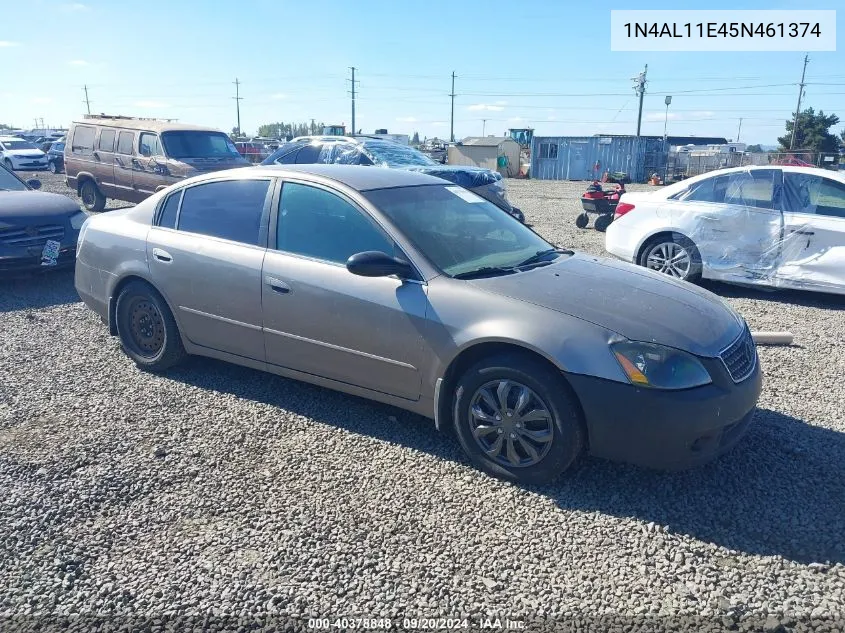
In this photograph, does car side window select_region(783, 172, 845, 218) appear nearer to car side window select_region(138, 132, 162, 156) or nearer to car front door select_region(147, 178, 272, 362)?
car front door select_region(147, 178, 272, 362)

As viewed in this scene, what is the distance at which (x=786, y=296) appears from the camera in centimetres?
764

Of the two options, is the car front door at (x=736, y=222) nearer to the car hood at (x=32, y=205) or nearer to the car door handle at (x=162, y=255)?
the car door handle at (x=162, y=255)

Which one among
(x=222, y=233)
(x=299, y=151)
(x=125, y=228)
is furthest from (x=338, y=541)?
(x=299, y=151)

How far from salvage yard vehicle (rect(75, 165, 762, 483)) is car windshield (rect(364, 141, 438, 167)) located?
26.1 ft

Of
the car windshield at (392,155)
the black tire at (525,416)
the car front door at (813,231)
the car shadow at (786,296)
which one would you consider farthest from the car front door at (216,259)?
the car windshield at (392,155)

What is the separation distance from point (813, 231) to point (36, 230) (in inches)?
346

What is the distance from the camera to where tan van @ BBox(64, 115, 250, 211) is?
1266 centimetres

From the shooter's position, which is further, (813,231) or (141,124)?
(141,124)

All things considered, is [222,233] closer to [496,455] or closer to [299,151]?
[496,455]

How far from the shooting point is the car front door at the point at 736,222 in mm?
7320

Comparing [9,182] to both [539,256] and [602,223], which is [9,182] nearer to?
[539,256]

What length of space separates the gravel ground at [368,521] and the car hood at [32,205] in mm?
3869

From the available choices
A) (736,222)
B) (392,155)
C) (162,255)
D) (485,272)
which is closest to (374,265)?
(485,272)

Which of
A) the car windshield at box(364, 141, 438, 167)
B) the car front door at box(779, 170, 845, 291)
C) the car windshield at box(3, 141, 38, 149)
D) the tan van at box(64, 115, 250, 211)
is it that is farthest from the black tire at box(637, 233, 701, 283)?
the car windshield at box(3, 141, 38, 149)
